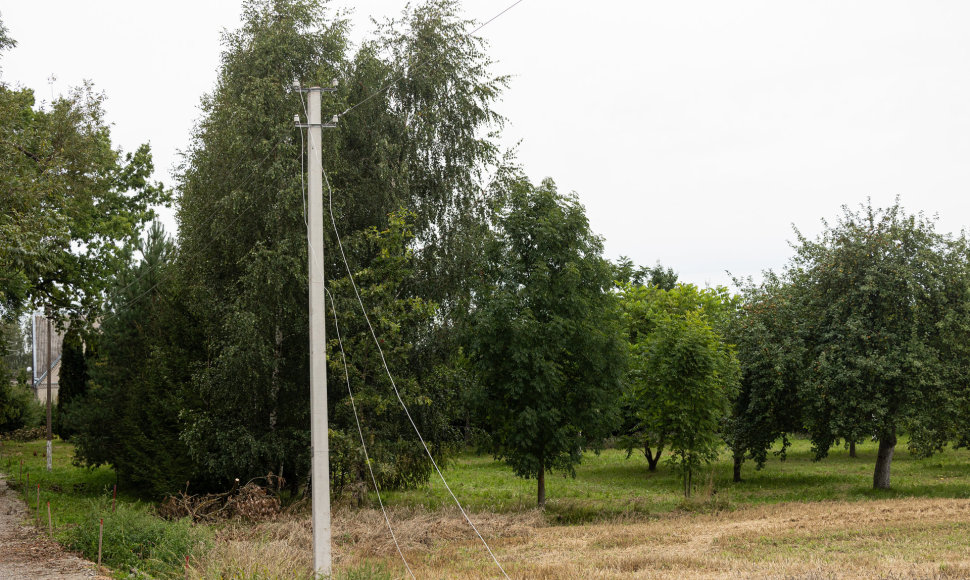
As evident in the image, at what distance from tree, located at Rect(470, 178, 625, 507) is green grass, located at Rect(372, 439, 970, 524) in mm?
2128

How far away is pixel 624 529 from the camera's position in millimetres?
17359

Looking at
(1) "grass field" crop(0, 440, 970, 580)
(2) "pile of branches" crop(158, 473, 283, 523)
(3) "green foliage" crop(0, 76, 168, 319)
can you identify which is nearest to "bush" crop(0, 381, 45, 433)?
(1) "grass field" crop(0, 440, 970, 580)

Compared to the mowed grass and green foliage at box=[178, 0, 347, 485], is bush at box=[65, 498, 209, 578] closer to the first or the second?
the mowed grass

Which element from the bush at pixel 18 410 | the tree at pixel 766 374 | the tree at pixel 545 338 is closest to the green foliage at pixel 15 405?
the bush at pixel 18 410

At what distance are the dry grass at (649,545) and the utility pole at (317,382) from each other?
497mm

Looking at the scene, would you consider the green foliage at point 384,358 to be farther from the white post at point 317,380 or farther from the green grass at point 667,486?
the white post at point 317,380

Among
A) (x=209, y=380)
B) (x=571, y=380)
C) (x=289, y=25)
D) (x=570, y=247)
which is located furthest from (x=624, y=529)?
(x=289, y=25)

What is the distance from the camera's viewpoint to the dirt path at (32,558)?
40.0ft

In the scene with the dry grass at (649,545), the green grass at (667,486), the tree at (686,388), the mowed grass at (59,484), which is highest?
the tree at (686,388)

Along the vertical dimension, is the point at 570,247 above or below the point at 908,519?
above

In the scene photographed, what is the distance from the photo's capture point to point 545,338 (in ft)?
68.7

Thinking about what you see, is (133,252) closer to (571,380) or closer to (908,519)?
(571,380)

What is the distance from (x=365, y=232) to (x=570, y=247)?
5821 mm

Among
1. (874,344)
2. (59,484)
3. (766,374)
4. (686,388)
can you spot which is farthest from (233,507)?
(874,344)
